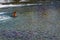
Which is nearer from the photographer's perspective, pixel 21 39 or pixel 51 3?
pixel 21 39

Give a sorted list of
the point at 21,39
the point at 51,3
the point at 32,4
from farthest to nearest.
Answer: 1. the point at 51,3
2. the point at 32,4
3. the point at 21,39

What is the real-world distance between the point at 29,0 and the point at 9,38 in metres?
1.91

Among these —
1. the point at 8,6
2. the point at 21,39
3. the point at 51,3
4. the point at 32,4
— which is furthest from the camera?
the point at 51,3

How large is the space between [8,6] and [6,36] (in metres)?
1.59

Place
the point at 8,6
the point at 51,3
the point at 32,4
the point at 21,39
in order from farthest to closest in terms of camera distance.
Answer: the point at 51,3, the point at 32,4, the point at 8,6, the point at 21,39

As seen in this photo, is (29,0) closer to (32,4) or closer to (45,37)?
(32,4)

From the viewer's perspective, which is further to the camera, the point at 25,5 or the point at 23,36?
the point at 25,5

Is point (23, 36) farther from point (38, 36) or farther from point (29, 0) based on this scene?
point (29, 0)

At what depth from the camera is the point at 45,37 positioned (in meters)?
1.08

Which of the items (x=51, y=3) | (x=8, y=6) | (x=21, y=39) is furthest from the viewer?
(x=51, y=3)

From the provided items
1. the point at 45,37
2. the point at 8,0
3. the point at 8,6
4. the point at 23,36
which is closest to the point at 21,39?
the point at 23,36

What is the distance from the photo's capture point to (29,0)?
287 cm

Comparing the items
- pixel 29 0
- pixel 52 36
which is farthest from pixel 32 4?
pixel 52 36

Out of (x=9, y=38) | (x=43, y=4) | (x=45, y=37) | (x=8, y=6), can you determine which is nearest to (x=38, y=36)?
(x=45, y=37)
